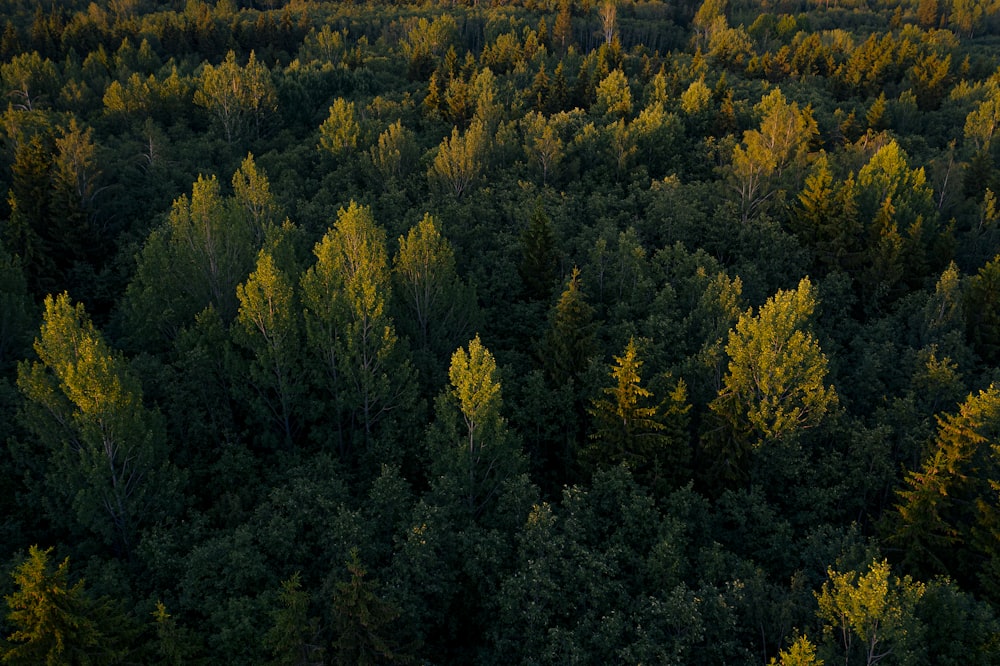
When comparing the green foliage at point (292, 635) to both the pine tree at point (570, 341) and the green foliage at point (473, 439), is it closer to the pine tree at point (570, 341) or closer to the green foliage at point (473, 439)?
the green foliage at point (473, 439)

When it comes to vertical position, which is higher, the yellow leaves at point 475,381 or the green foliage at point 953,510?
the yellow leaves at point 475,381

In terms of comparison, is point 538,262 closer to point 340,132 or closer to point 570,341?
point 570,341

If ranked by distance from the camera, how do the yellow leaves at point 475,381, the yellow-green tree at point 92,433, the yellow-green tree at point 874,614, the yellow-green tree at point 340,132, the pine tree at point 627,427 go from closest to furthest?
1. the yellow-green tree at point 874,614
2. the yellow-green tree at point 92,433
3. the yellow leaves at point 475,381
4. the pine tree at point 627,427
5. the yellow-green tree at point 340,132

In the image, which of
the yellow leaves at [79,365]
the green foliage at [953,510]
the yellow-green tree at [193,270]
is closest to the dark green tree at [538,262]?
the yellow-green tree at [193,270]

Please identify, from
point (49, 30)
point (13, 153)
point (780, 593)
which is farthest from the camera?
point (49, 30)

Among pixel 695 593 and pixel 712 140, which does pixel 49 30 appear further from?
pixel 695 593

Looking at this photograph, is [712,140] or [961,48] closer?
[712,140]

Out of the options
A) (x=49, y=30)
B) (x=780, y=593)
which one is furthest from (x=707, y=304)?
(x=49, y=30)

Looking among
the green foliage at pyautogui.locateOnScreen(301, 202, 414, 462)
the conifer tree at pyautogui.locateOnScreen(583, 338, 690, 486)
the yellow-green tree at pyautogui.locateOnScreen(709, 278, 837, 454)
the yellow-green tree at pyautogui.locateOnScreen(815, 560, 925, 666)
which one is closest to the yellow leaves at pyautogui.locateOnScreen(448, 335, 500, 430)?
the green foliage at pyautogui.locateOnScreen(301, 202, 414, 462)

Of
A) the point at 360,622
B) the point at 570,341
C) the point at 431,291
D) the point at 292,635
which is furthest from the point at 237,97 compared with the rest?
the point at 360,622
